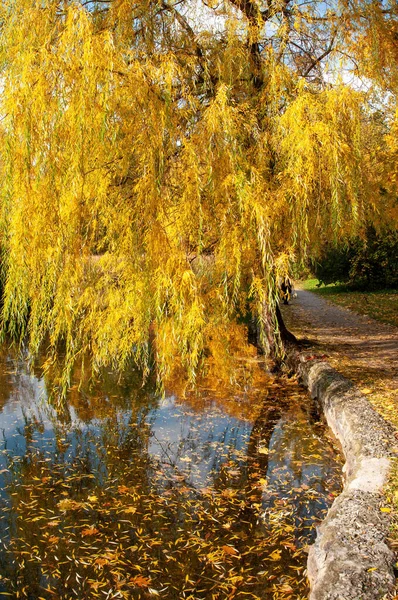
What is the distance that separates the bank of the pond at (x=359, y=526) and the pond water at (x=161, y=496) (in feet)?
0.95

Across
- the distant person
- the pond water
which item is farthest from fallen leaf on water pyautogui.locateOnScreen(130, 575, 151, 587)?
the distant person

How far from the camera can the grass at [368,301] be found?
12.9 m

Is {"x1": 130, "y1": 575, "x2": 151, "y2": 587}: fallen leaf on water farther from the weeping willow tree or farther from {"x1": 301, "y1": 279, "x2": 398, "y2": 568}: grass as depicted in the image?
the weeping willow tree

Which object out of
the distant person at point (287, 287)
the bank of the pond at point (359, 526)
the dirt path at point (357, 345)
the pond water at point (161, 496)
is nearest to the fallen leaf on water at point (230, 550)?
the pond water at point (161, 496)

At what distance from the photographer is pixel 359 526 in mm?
3078

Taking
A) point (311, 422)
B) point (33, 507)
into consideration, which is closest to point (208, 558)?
point (33, 507)

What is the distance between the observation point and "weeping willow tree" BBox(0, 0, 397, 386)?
167 inches

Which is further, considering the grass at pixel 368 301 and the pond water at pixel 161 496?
the grass at pixel 368 301

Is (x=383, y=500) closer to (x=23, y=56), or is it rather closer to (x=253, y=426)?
(x=253, y=426)

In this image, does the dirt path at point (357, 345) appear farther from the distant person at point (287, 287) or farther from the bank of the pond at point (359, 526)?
the distant person at point (287, 287)

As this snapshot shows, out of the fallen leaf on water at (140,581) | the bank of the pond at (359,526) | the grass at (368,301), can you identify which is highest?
the grass at (368,301)

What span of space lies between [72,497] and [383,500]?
231cm

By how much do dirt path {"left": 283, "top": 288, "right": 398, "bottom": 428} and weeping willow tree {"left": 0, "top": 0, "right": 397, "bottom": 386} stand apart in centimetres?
167

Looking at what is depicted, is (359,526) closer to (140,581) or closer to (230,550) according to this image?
(230,550)
